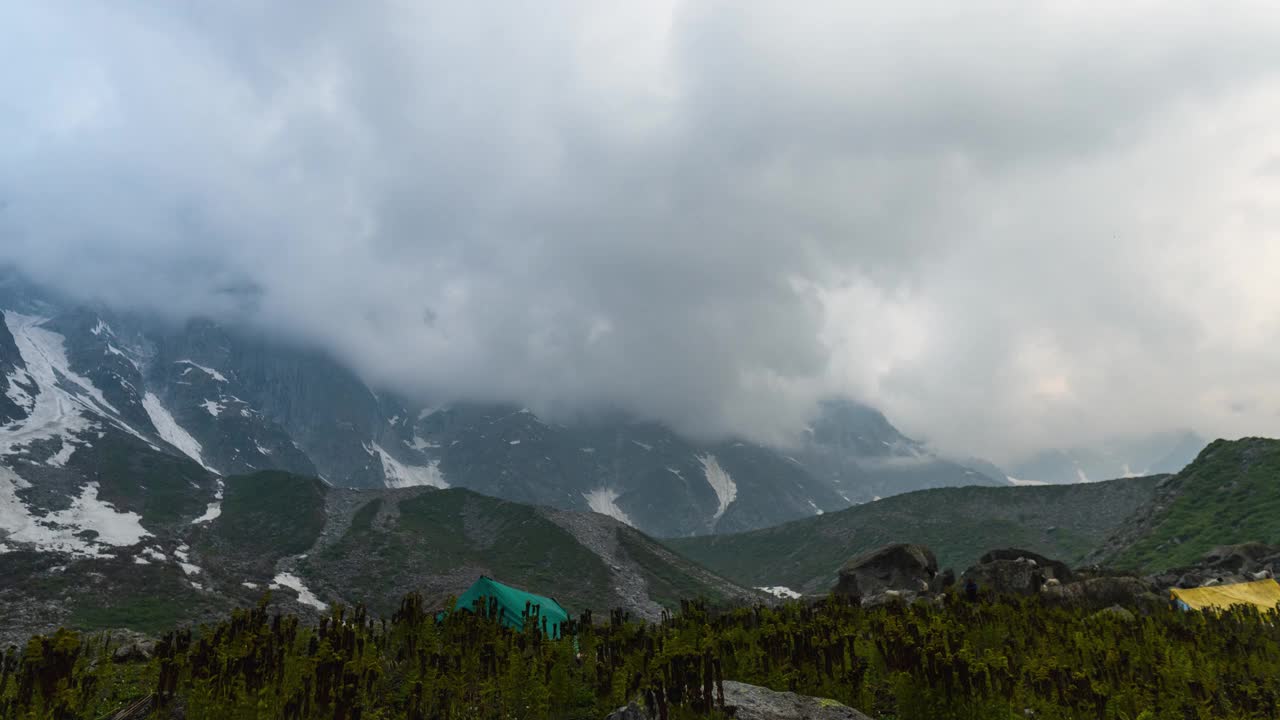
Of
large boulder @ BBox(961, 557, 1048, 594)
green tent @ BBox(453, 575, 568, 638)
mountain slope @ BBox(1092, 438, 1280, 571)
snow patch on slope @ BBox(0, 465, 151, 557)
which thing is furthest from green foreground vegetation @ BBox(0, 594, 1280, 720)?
snow patch on slope @ BBox(0, 465, 151, 557)

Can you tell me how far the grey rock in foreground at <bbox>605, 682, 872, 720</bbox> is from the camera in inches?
382

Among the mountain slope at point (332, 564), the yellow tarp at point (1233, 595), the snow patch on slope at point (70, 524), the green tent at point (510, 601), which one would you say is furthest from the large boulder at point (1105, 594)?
the snow patch on slope at point (70, 524)

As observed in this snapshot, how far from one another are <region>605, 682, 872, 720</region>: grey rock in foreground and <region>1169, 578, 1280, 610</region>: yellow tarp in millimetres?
28838

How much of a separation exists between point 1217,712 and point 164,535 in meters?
181

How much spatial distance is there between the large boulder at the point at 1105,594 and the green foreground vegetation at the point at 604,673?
11.4 meters

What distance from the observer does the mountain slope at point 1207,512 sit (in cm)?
6462

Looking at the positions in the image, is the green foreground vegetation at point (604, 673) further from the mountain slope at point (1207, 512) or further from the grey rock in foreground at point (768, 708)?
the mountain slope at point (1207, 512)

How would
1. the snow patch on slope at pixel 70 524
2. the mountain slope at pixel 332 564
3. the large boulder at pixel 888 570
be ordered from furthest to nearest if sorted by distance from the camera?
the snow patch on slope at pixel 70 524 → the mountain slope at pixel 332 564 → the large boulder at pixel 888 570

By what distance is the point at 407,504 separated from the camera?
198 metres

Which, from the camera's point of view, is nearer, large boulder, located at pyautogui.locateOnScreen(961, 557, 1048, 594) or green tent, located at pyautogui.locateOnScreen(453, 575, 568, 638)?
green tent, located at pyautogui.locateOnScreen(453, 575, 568, 638)

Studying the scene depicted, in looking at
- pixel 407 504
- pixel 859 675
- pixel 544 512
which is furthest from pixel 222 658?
pixel 407 504

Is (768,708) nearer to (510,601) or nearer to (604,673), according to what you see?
(604,673)

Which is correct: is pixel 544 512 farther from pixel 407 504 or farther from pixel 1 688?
pixel 1 688

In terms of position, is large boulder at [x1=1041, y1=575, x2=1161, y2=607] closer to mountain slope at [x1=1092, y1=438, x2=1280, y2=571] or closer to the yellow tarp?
the yellow tarp
